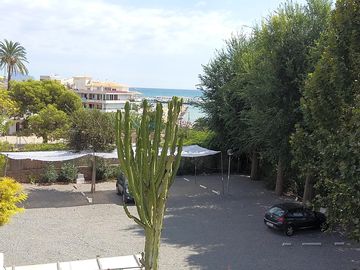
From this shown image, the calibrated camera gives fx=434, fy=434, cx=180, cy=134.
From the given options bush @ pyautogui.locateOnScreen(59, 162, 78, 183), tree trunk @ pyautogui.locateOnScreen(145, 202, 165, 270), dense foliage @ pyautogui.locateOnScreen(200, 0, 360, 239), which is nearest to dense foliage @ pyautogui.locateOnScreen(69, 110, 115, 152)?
bush @ pyautogui.locateOnScreen(59, 162, 78, 183)

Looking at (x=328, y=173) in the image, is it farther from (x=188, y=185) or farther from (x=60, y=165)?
(x=60, y=165)

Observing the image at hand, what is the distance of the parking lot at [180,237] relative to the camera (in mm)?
15062

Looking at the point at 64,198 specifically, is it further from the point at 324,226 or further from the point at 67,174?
the point at 324,226

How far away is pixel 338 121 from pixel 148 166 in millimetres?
8110

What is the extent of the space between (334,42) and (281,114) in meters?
7.54

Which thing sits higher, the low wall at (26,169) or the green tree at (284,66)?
the green tree at (284,66)

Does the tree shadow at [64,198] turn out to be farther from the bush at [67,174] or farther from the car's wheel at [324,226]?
the car's wheel at [324,226]

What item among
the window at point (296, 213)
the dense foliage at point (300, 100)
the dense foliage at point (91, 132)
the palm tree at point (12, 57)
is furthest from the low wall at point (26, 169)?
the palm tree at point (12, 57)

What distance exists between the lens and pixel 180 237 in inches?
693

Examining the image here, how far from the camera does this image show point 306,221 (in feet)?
61.0

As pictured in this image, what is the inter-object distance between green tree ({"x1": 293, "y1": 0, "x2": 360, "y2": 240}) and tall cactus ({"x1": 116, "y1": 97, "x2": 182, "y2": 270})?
530cm

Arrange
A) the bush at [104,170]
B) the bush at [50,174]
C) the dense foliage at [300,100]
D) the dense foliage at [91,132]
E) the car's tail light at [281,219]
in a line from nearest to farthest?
the dense foliage at [300,100] < the car's tail light at [281,219] < the dense foliage at [91,132] < the bush at [50,174] < the bush at [104,170]

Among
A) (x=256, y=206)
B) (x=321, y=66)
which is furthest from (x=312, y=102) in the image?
(x=256, y=206)

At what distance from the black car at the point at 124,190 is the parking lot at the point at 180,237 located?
1.39ft
